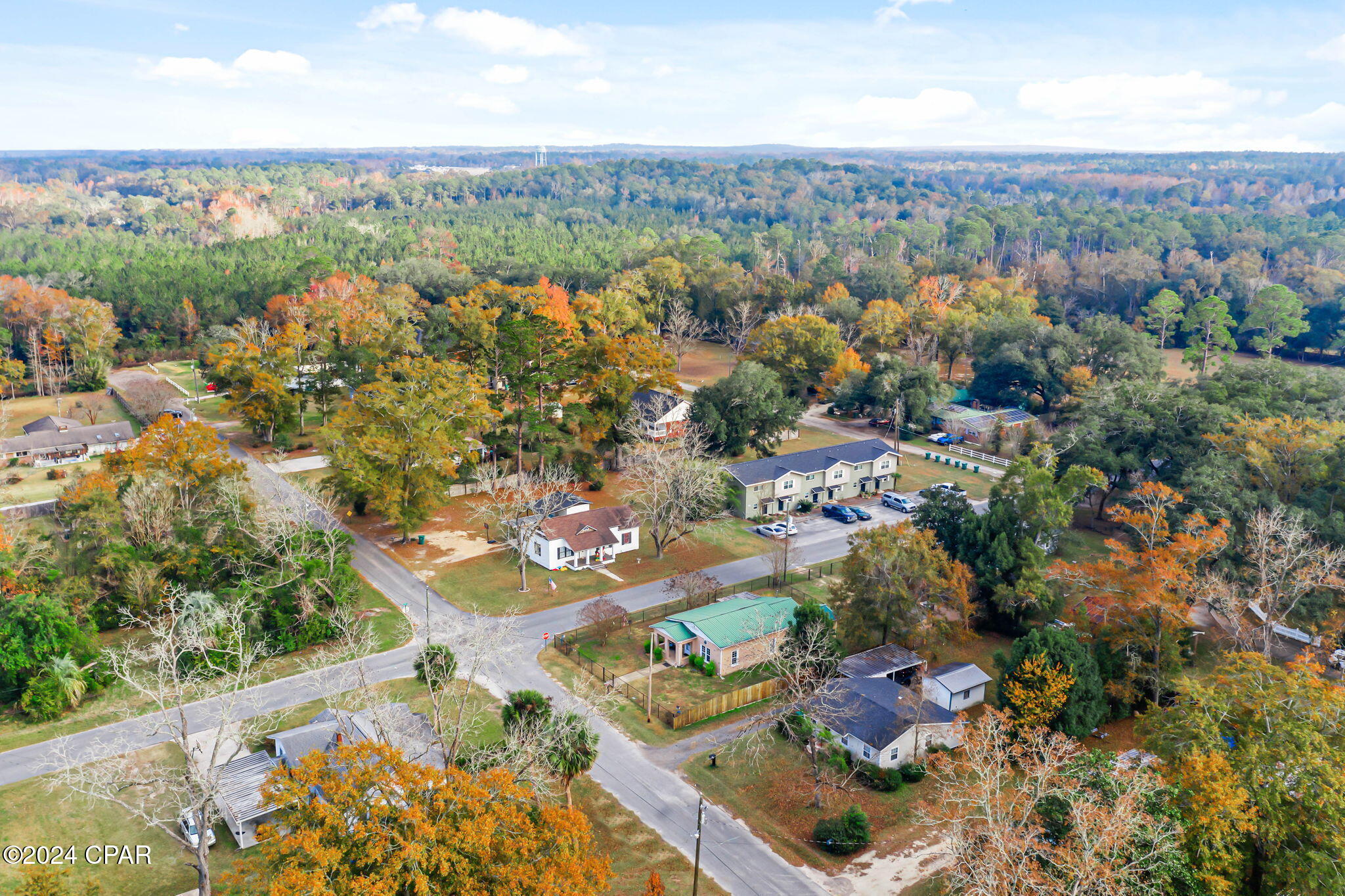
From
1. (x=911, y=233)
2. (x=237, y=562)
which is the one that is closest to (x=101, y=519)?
(x=237, y=562)

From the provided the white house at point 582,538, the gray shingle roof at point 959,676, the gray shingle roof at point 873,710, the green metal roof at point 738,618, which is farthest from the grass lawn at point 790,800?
the white house at point 582,538

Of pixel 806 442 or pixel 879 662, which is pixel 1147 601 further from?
pixel 806 442

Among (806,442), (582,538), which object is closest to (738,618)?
(582,538)

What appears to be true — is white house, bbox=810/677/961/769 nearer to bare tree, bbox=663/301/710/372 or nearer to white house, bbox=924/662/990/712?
white house, bbox=924/662/990/712

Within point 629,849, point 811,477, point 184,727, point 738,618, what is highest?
point 184,727

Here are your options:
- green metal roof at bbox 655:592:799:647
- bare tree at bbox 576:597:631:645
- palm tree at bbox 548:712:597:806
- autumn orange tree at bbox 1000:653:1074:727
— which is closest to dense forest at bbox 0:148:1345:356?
green metal roof at bbox 655:592:799:647

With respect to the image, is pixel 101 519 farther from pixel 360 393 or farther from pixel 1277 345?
pixel 1277 345

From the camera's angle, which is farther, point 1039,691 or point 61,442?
point 61,442
